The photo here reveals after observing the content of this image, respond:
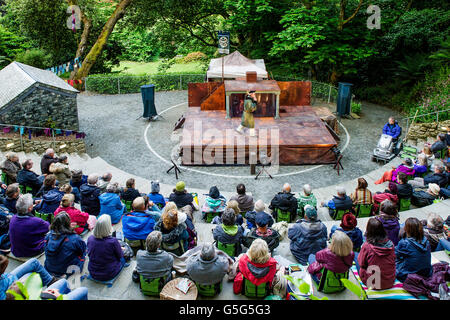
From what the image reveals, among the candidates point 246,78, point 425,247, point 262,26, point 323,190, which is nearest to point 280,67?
point 262,26

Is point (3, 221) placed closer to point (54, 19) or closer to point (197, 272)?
point (197, 272)

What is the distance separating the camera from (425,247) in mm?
5824

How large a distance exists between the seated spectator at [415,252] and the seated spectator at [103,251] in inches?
174

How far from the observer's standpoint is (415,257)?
19.0 ft

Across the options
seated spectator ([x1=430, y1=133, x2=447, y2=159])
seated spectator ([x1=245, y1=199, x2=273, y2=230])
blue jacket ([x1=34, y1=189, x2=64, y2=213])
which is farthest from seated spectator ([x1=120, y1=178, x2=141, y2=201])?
seated spectator ([x1=430, y1=133, x2=447, y2=159])

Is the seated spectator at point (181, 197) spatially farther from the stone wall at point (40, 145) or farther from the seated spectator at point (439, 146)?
the seated spectator at point (439, 146)

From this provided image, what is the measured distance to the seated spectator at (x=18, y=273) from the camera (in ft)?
15.0

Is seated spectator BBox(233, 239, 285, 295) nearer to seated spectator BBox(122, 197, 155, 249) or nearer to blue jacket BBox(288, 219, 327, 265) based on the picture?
blue jacket BBox(288, 219, 327, 265)

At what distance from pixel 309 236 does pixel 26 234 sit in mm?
4778

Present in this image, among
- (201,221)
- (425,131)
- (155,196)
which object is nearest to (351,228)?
(201,221)

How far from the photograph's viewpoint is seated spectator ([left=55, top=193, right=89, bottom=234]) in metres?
7.06

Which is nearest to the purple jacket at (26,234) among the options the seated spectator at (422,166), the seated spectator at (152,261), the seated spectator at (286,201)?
the seated spectator at (152,261)

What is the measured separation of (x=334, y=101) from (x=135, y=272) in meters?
17.3

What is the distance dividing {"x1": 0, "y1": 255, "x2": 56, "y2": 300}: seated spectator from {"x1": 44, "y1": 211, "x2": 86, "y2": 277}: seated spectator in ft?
0.83
